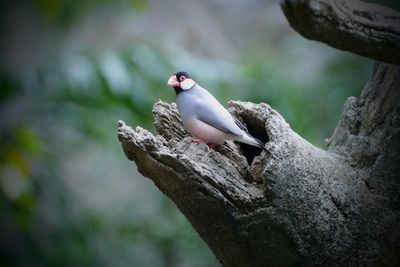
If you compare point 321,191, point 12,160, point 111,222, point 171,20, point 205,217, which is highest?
point 171,20

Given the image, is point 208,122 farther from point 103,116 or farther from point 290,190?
point 103,116

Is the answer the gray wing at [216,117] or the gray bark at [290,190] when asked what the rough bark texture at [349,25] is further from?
the gray wing at [216,117]

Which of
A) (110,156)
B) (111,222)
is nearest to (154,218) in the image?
(111,222)

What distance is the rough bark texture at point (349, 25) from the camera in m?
1.05

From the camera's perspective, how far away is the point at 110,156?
3768mm

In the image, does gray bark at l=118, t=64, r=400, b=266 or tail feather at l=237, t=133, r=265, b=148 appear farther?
tail feather at l=237, t=133, r=265, b=148

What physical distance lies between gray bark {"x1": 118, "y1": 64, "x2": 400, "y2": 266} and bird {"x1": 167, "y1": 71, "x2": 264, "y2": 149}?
41 mm

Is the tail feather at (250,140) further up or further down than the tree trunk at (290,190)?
further up

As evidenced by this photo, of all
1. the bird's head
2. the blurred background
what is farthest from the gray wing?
the blurred background

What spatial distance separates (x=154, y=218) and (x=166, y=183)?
1989mm

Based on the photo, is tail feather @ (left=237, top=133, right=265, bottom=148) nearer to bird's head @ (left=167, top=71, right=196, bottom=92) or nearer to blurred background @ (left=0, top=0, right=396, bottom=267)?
bird's head @ (left=167, top=71, right=196, bottom=92)

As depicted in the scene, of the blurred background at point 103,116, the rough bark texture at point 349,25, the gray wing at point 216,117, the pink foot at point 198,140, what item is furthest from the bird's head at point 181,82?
the blurred background at point 103,116

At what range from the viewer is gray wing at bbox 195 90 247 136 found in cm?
151

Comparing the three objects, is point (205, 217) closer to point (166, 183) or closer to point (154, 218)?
point (166, 183)
